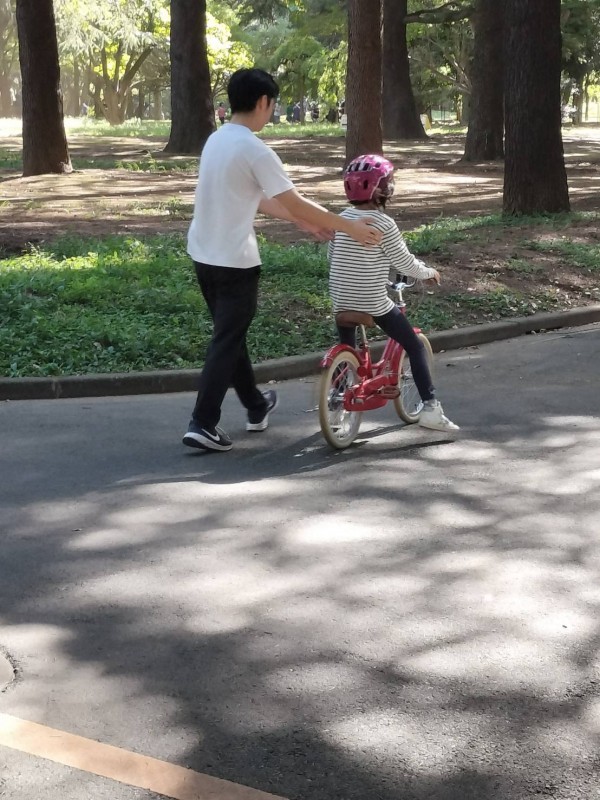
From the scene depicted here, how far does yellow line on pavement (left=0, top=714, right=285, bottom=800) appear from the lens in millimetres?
3373

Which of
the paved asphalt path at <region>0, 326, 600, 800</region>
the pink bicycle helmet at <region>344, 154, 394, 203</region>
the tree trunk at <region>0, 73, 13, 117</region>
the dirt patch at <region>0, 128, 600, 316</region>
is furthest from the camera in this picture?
the tree trunk at <region>0, 73, 13, 117</region>

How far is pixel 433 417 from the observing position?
25.2 ft

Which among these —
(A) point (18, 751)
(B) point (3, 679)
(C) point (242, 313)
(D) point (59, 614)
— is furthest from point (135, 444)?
(A) point (18, 751)

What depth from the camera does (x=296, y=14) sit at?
5325 cm

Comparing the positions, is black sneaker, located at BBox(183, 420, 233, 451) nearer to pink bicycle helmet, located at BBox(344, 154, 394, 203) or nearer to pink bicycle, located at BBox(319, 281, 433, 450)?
pink bicycle, located at BBox(319, 281, 433, 450)

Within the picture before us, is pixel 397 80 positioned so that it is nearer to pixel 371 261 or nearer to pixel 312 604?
pixel 371 261

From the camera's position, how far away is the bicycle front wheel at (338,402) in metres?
7.09

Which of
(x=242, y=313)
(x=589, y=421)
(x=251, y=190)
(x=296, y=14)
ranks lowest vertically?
(x=589, y=421)

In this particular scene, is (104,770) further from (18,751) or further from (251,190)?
(251,190)

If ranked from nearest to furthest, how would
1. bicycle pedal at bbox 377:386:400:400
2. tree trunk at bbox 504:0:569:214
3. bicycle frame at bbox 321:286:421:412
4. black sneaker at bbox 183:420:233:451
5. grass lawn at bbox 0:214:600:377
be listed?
black sneaker at bbox 183:420:233:451 < bicycle frame at bbox 321:286:421:412 < bicycle pedal at bbox 377:386:400:400 < grass lawn at bbox 0:214:600:377 < tree trunk at bbox 504:0:569:214

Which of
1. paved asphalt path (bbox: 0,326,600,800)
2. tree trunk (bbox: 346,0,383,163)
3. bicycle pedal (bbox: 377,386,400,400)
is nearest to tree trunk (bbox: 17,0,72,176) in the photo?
→ tree trunk (bbox: 346,0,383,163)

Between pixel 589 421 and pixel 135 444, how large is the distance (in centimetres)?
293

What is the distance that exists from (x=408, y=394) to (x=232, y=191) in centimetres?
195

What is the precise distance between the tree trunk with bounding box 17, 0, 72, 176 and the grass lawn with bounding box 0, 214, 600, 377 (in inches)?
342
